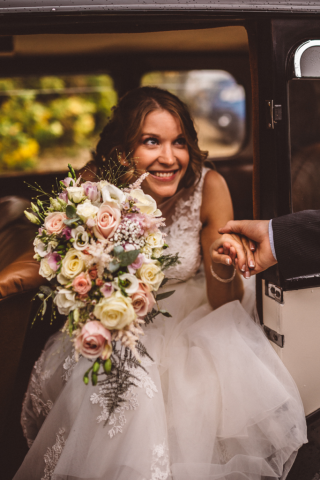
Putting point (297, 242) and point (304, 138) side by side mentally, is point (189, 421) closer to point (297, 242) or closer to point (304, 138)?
point (297, 242)

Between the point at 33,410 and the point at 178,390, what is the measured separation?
2.96 ft

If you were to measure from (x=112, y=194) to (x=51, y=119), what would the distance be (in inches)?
126

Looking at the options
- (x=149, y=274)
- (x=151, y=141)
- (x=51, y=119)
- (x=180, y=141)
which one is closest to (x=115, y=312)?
(x=149, y=274)

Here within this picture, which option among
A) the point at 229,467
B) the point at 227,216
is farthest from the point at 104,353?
the point at 227,216

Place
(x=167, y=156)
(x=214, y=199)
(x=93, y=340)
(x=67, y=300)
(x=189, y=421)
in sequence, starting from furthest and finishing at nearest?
(x=214, y=199) → (x=167, y=156) → (x=189, y=421) → (x=67, y=300) → (x=93, y=340)

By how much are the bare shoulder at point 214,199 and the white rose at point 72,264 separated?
1109mm

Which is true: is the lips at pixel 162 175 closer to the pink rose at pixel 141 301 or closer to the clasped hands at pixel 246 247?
the clasped hands at pixel 246 247

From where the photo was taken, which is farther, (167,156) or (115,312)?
(167,156)

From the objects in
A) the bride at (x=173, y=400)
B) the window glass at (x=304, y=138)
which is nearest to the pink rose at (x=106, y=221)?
the bride at (x=173, y=400)

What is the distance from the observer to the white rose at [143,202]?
4.07ft

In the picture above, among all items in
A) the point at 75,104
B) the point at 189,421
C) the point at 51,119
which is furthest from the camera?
the point at 51,119

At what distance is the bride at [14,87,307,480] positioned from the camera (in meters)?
1.29

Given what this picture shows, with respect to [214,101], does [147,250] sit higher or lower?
lower

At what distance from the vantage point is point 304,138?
1.34 metres
